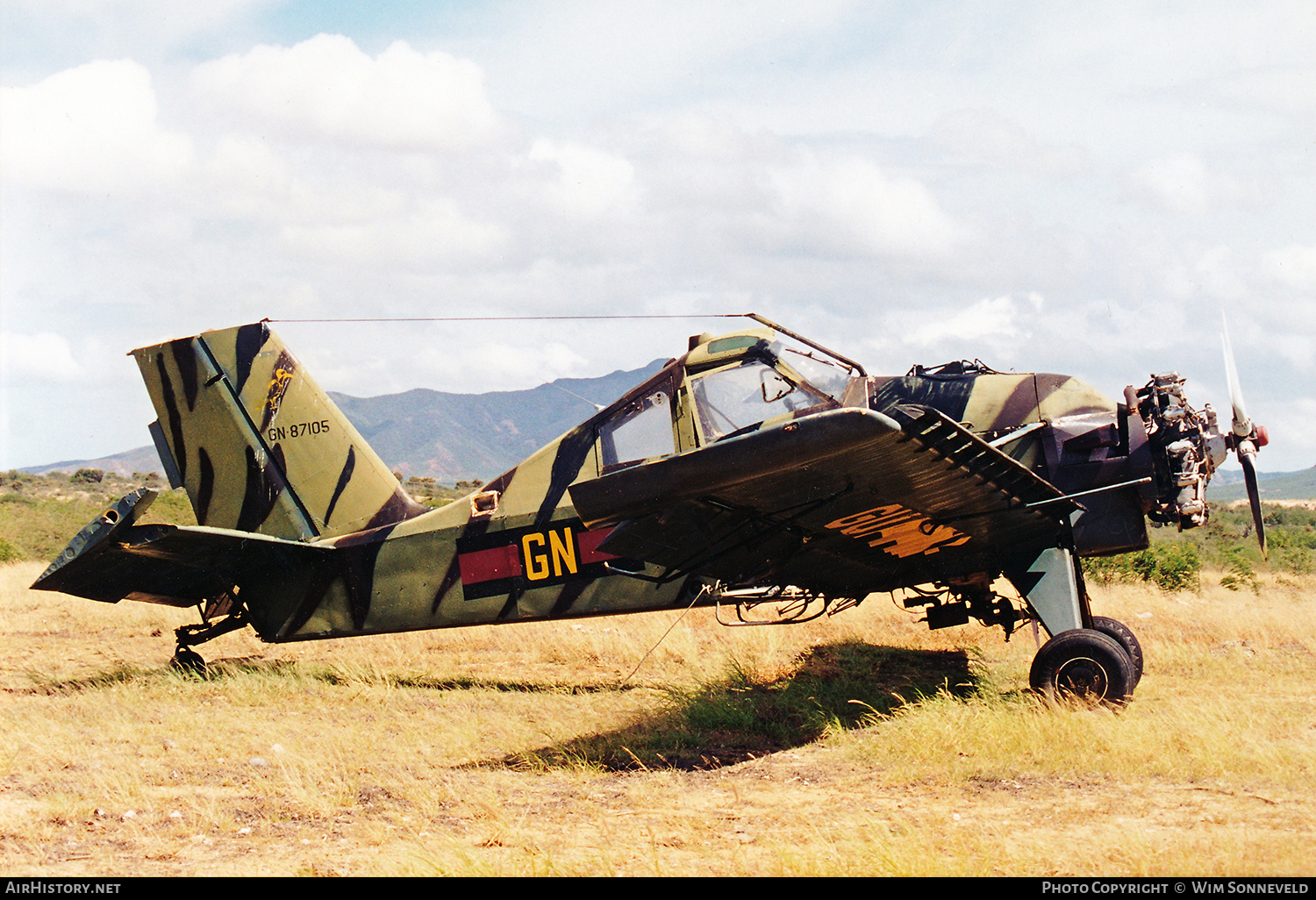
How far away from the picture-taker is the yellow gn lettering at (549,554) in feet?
28.7

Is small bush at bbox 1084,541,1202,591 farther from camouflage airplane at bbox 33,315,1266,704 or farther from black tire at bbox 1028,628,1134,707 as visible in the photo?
black tire at bbox 1028,628,1134,707

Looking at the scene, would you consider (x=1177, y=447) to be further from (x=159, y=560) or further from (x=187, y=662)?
(x=187, y=662)

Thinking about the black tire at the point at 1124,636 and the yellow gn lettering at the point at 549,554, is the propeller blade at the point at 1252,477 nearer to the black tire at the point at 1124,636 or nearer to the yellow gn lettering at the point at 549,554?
the black tire at the point at 1124,636

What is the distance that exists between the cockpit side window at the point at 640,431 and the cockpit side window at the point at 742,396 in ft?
1.08

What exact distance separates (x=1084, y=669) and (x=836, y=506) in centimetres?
236

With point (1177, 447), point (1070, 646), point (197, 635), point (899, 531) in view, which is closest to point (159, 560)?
point (197, 635)

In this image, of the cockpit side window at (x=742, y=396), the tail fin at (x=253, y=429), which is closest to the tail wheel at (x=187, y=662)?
the tail fin at (x=253, y=429)

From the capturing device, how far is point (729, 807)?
5.45 m

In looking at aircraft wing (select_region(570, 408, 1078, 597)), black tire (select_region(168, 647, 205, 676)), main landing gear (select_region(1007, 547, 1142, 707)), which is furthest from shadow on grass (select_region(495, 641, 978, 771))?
black tire (select_region(168, 647, 205, 676))

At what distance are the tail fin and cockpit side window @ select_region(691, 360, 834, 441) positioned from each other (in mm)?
3578

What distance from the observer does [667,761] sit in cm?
666
